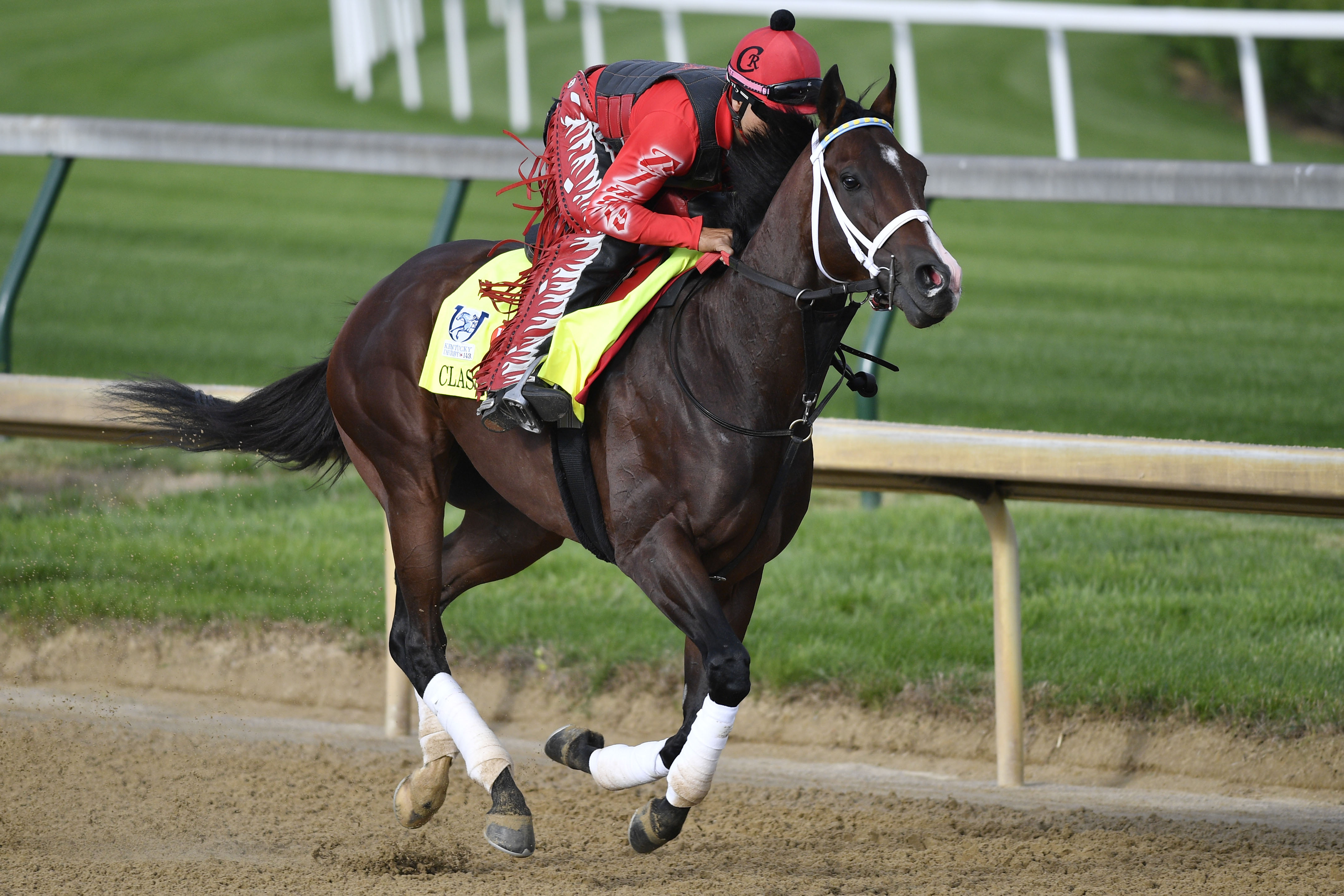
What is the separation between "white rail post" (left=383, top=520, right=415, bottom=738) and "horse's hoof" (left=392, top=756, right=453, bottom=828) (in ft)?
3.62

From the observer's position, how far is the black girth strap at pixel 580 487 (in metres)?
3.87

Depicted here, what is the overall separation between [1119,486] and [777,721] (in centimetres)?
148

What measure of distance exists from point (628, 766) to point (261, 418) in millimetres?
1727

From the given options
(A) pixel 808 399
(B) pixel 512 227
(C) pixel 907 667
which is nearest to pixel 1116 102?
(B) pixel 512 227

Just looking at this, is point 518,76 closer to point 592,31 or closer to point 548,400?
point 592,31

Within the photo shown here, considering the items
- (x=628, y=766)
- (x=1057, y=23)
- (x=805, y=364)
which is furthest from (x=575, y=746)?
(x=1057, y=23)

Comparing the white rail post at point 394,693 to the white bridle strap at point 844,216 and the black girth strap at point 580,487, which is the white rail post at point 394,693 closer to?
the black girth strap at point 580,487

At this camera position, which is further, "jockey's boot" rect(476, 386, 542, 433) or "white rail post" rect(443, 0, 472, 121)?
"white rail post" rect(443, 0, 472, 121)

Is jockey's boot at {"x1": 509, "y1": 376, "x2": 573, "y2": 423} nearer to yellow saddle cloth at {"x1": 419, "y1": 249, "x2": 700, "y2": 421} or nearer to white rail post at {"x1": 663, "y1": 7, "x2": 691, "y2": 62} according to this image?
yellow saddle cloth at {"x1": 419, "y1": 249, "x2": 700, "y2": 421}

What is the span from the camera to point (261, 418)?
4.80 m

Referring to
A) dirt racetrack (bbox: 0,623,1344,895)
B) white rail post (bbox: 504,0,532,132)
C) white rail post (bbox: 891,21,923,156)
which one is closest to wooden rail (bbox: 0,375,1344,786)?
dirt racetrack (bbox: 0,623,1344,895)

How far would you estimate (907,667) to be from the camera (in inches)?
207

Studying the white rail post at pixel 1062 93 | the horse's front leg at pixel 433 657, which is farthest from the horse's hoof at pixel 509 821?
the white rail post at pixel 1062 93

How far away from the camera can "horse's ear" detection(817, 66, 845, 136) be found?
3346mm
